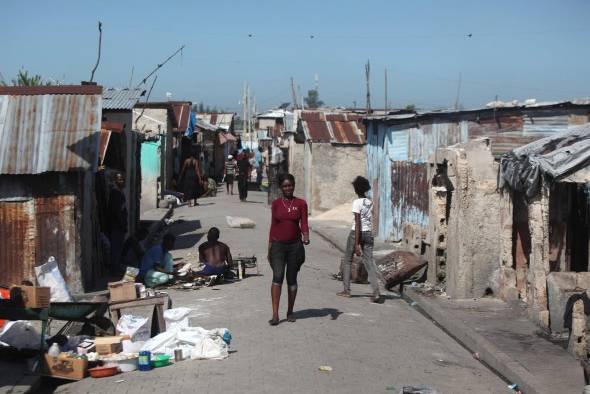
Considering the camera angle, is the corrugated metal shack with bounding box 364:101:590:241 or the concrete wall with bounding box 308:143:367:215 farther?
the concrete wall with bounding box 308:143:367:215

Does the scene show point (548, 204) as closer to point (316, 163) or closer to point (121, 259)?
point (121, 259)

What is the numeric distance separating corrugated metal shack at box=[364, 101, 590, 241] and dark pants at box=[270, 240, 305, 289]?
681 centimetres

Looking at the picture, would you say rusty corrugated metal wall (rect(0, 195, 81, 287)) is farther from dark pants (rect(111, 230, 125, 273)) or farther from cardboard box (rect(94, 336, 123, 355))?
cardboard box (rect(94, 336, 123, 355))

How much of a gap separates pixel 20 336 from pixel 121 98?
10359mm

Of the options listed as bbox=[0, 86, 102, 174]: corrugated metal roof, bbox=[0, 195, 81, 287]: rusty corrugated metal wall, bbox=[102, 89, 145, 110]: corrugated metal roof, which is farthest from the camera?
bbox=[102, 89, 145, 110]: corrugated metal roof

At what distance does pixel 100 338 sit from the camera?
9.02 metres

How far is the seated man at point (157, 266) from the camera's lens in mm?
13812

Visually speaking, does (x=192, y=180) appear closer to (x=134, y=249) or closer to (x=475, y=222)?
(x=134, y=249)

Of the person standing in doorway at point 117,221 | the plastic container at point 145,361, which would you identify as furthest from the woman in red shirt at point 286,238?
the person standing in doorway at point 117,221

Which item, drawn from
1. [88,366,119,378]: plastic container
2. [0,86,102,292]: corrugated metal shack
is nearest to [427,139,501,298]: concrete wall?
[0,86,102,292]: corrugated metal shack

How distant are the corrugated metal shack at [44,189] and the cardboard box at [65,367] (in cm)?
493

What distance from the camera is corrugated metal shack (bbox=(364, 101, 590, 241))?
15.9 meters

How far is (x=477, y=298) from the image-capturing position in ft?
44.7

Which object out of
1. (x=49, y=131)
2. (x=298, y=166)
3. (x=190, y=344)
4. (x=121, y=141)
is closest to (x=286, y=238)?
(x=190, y=344)
